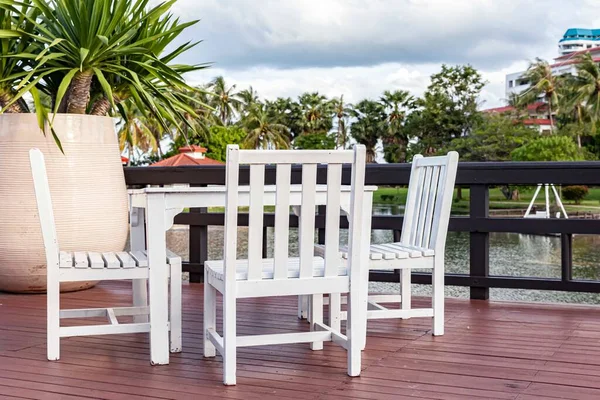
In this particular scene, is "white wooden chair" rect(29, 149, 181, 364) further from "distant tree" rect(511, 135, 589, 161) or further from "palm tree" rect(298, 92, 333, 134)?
"palm tree" rect(298, 92, 333, 134)

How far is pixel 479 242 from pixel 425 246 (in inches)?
38.6

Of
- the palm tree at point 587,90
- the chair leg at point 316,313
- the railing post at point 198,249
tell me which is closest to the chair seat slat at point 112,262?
the chair leg at point 316,313

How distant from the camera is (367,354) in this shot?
A: 2.99m

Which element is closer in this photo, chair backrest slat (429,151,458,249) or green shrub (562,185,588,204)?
chair backrest slat (429,151,458,249)


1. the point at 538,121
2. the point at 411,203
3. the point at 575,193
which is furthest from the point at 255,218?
the point at 538,121

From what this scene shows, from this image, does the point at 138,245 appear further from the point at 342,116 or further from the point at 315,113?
the point at 342,116

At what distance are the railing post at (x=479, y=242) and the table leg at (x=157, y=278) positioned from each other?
81.2 inches

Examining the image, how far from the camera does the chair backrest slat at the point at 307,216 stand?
254 cm

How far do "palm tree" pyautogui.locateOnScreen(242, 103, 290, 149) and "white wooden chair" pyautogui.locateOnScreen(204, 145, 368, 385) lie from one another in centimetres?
4636

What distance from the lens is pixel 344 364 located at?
2.84m

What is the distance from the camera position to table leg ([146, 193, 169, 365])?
2805mm

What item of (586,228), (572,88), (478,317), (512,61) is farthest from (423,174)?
(512,61)

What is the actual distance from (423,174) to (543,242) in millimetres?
24806

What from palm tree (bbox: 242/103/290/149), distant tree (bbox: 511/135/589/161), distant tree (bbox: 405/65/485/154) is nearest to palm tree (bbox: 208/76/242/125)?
palm tree (bbox: 242/103/290/149)
